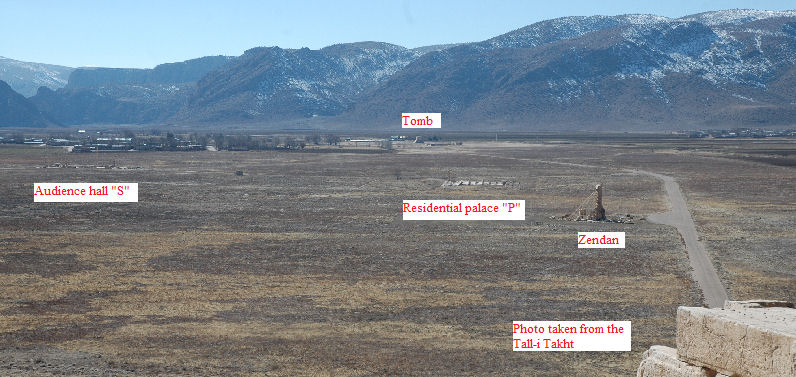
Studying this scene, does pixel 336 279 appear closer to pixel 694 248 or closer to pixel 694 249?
pixel 694 249

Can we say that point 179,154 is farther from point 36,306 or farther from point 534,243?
point 36,306

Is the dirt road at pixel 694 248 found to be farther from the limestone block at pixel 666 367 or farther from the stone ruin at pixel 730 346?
the stone ruin at pixel 730 346

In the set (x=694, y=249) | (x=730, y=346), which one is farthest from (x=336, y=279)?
(x=730, y=346)

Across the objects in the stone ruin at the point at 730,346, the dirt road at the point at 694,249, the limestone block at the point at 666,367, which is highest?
the stone ruin at the point at 730,346

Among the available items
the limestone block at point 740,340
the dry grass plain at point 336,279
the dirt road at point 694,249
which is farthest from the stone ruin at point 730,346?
the dirt road at point 694,249

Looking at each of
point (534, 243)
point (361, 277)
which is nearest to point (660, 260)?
point (534, 243)

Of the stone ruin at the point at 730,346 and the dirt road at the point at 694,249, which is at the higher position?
the stone ruin at the point at 730,346
